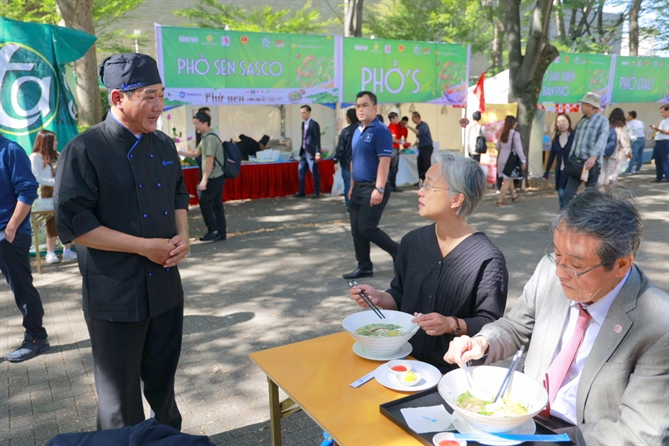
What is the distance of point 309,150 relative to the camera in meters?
11.5

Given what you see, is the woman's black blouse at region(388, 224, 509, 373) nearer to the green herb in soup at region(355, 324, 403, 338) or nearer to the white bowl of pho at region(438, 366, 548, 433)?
the green herb in soup at region(355, 324, 403, 338)

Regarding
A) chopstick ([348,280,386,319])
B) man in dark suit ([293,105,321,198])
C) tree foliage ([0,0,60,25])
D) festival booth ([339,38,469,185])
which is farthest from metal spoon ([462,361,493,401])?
tree foliage ([0,0,60,25])

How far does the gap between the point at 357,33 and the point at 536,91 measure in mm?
5838

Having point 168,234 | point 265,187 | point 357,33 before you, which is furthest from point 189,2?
point 168,234

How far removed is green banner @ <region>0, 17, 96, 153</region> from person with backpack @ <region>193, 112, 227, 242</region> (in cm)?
179

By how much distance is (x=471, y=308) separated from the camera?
2648mm

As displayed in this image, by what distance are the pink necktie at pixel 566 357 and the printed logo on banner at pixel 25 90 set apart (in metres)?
7.19

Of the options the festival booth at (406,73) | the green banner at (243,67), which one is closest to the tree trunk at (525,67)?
the festival booth at (406,73)

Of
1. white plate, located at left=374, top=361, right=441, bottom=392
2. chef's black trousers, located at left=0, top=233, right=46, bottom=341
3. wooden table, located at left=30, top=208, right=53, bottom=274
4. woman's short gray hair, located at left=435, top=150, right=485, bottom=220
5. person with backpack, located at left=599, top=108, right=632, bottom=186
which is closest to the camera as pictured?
white plate, located at left=374, top=361, right=441, bottom=392

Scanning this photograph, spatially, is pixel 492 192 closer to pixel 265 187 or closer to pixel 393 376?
pixel 265 187

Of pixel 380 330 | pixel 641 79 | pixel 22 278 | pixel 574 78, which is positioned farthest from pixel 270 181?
pixel 641 79

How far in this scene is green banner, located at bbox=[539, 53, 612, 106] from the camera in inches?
563

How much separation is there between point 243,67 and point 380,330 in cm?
864

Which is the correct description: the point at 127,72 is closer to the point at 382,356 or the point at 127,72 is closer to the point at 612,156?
the point at 382,356
